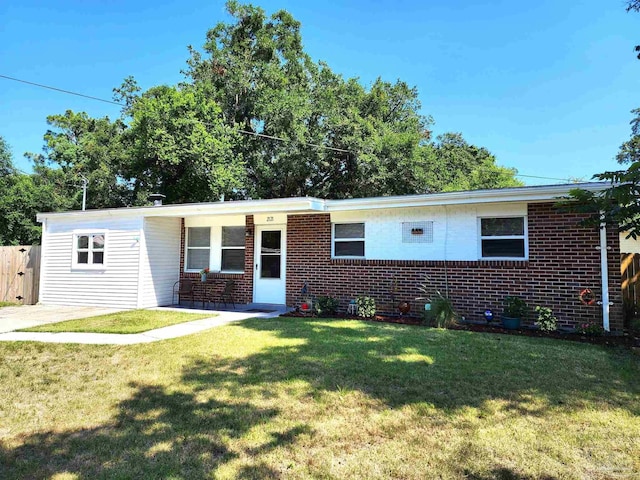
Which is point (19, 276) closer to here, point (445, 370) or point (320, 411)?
point (320, 411)

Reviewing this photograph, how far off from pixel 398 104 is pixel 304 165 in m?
8.88

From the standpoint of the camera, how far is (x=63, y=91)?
1193 centimetres

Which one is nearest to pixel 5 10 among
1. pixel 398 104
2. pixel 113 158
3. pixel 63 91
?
pixel 63 91

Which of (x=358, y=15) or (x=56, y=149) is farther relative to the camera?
(x=56, y=149)

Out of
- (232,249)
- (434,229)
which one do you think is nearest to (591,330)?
(434,229)

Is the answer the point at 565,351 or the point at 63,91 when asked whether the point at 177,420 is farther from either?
the point at 63,91

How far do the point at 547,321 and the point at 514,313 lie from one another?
58cm

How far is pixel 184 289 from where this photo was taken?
37.9ft

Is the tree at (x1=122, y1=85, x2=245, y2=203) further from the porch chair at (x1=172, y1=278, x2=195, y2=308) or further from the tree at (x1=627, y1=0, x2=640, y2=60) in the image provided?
the tree at (x1=627, y1=0, x2=640, y2=60)

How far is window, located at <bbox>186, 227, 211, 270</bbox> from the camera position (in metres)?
12.0

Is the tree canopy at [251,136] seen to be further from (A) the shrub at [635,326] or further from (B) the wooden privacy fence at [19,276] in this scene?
(A) the shrub at [635,326]

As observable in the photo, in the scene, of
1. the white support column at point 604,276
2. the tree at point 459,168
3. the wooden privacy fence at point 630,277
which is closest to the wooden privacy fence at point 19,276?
the white support column at point 604,276

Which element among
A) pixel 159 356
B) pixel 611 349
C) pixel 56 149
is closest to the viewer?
pixel 159 356

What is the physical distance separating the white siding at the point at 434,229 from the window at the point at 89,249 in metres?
7.10
